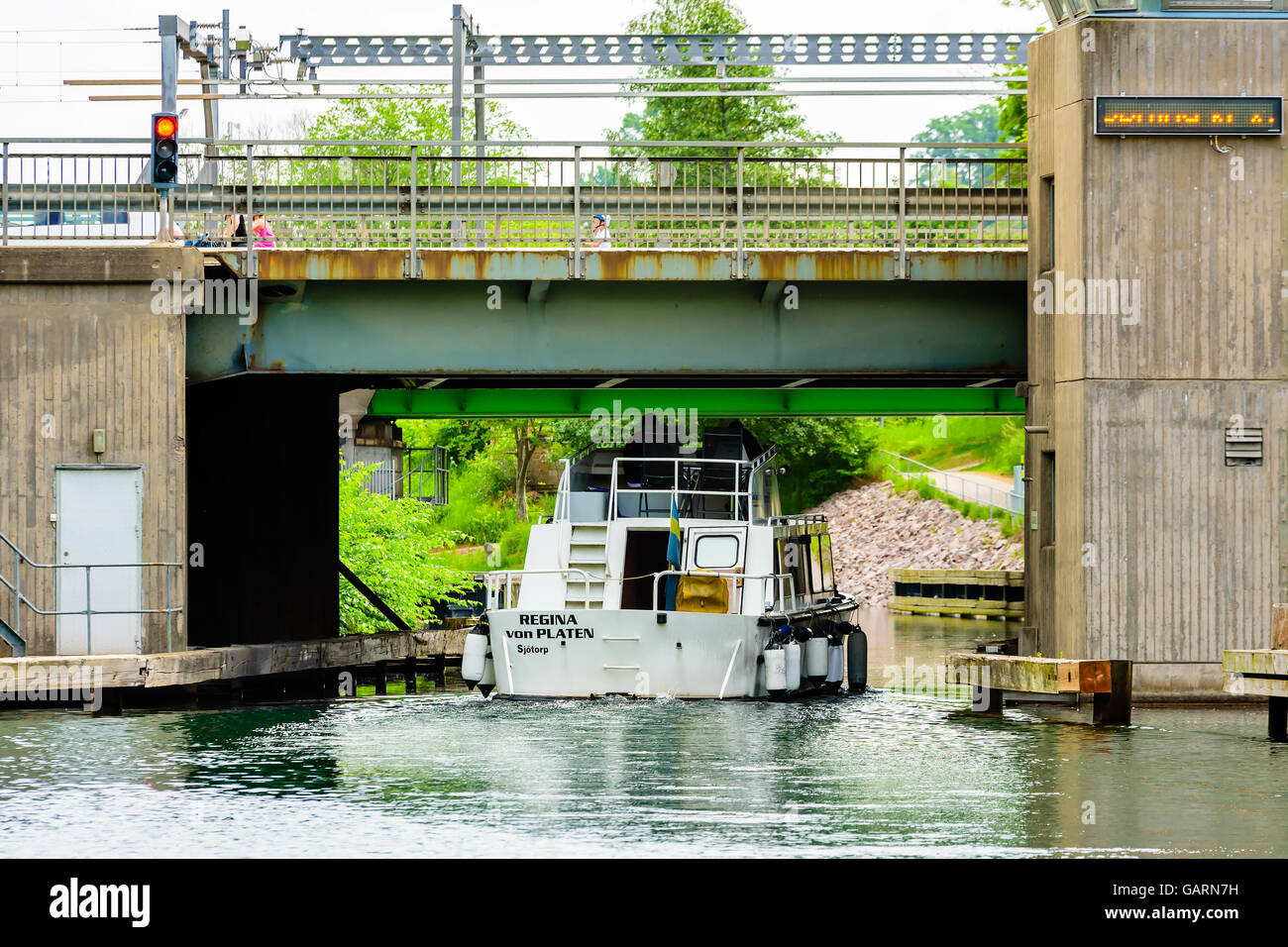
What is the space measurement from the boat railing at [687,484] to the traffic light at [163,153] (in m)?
9.55

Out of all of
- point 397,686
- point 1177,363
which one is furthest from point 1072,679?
point 397,686

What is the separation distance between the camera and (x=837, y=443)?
77.4 metres

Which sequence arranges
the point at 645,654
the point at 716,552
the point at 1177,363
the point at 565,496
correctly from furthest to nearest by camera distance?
the point at 565,496 < the point at 716,552 < the point at 645,654 < the point at 1177,363

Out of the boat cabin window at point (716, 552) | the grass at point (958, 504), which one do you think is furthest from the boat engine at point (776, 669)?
the grass at point (958, 504)

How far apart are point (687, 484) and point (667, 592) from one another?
3159mm

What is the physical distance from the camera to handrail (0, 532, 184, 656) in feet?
79.6

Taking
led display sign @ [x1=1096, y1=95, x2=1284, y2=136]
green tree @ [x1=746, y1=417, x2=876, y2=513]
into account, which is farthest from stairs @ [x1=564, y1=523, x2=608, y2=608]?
green tree @ [x1=746, y1=417, x2=876, y2=513]

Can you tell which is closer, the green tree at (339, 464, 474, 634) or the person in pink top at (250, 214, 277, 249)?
the person in pink top at (250, 214, 277, 249)

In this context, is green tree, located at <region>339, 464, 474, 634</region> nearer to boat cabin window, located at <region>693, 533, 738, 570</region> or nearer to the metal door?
boat cabin window, located at <region>693, 533, 738, 570</region>

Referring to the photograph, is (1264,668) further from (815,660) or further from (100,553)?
(100,553)

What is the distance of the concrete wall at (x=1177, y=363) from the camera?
925 inches

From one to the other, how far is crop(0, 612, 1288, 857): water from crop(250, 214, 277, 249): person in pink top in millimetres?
6666

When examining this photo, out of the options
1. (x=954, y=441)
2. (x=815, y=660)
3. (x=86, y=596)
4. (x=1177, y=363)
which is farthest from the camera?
(x=954, y=441)

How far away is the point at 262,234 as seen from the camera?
25906 mm
